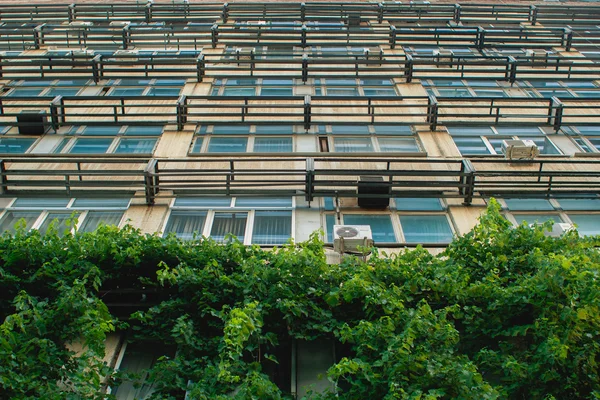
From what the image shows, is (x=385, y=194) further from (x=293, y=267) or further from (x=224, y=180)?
(x=293, y=267)

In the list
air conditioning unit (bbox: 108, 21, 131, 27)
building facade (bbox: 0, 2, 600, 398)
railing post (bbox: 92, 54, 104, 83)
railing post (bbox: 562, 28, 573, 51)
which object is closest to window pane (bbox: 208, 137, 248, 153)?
building facade (bbox: 0, 2, 600, 398)

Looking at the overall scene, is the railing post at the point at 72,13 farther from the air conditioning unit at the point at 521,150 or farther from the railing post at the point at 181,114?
the air conditioning unit at the point at 521,150

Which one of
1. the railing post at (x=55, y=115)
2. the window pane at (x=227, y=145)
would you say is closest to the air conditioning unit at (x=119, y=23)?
the railing post at (x=55, y=115)

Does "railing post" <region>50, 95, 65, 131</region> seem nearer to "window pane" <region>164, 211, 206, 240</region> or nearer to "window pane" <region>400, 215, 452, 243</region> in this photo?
"window pane" <region>164, 211, 206, 240</region>

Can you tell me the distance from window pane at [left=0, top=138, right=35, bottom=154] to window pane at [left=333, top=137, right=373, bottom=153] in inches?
359

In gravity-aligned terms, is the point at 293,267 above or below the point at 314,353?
above

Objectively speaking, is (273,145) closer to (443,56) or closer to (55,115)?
(55,115)

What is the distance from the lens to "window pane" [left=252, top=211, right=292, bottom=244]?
52.6 feet

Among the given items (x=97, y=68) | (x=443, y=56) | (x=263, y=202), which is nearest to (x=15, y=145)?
(x=97, y=68)

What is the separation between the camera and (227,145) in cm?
2017

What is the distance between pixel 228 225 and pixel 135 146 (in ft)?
17.4

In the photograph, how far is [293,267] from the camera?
12.5 m

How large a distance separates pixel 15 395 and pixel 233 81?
55.6 feet

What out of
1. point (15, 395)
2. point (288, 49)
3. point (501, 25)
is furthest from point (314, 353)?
point (501, 25)
